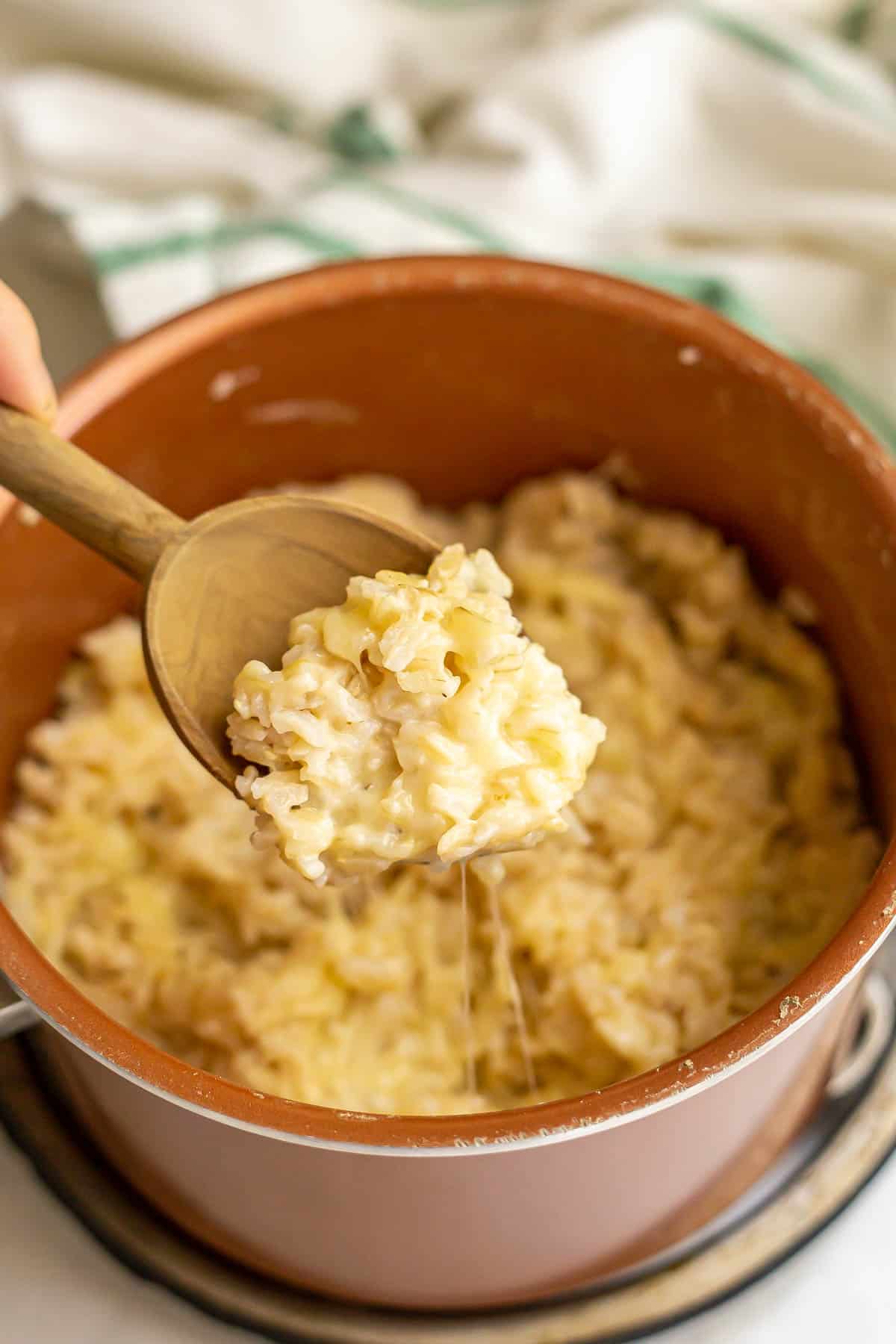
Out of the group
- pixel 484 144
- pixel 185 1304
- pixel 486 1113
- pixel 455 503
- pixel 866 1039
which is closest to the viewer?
pixel 486 1113

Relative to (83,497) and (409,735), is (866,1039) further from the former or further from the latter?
(83,497)

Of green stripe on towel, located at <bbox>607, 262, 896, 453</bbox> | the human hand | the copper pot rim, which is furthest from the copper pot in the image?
green stripe on towel, located at <bbox>607, 262, 896, 453</bbox>

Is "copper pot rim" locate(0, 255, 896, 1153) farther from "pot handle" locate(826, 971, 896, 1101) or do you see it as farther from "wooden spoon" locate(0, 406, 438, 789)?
"pot handle" locate(826, 971, 896, 1101)

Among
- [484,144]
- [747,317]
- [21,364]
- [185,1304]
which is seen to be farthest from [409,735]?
[484,144]

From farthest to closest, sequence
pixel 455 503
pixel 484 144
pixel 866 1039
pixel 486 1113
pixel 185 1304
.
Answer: pixel 484 144 → pixel 455 503 → pixel 866 1039 → pixel 185 1304 → pixel 486 1113

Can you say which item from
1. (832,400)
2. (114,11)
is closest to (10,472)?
(832,400)

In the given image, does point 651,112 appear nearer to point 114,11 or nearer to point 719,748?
point 114,11

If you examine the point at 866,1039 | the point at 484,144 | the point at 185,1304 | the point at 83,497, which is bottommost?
the point at 185,1304
